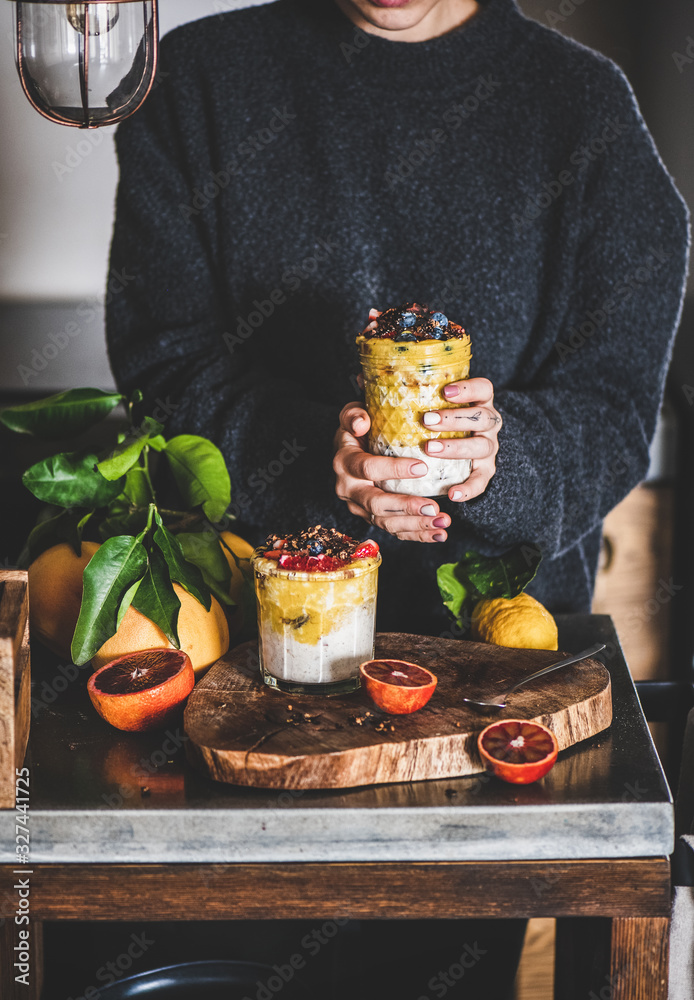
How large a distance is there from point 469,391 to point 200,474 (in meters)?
0.29

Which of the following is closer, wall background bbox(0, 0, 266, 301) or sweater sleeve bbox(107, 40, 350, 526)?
sweater sleeve bbox(107, 40, 350, 526)

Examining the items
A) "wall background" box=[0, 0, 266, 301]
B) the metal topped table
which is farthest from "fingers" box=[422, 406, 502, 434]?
"wall background" box=[0, 0, 266, 301]

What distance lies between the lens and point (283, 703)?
0.83m

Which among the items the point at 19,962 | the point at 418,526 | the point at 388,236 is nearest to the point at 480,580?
the point at 418,526

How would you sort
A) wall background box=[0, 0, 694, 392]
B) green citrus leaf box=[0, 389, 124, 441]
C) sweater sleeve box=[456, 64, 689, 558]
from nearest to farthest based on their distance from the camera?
green citrus leaf box=[0, 389, 124, 441] → sweater sleeve box=[456, 64, 689, 558] → wall background box=[0, 0, 694, 392]

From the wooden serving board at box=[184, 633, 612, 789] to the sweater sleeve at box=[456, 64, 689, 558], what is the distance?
11.6 inches

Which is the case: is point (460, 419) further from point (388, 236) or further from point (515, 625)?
point (388, 236)

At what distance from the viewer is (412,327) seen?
908 mm

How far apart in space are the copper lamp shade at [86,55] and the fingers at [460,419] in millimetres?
365

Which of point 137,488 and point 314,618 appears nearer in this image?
point 314,618

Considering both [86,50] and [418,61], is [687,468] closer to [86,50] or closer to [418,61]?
[418,61]

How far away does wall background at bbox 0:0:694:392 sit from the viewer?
6.87 feet

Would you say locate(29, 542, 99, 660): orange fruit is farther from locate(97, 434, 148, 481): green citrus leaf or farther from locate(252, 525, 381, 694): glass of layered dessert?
locate(252, 525, 381, 694): glass of layered dessert

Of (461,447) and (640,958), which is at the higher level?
(461,447)
